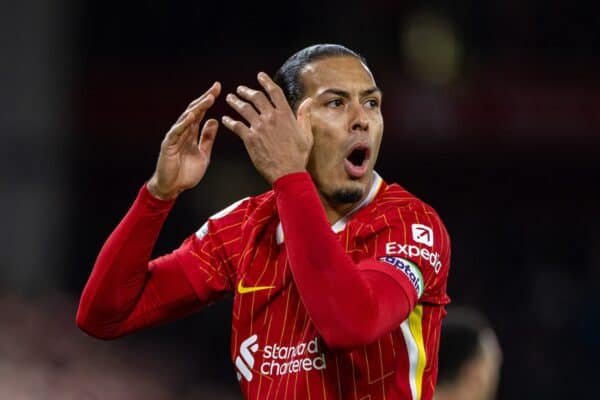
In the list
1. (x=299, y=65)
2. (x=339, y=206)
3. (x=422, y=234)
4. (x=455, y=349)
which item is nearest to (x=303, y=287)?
(x=422, y=234)

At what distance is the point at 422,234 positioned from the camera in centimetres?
235

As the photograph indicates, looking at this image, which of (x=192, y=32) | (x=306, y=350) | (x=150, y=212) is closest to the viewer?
(x=306, y=350)

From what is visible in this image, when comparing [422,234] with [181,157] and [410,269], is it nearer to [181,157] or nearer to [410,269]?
[410,269]

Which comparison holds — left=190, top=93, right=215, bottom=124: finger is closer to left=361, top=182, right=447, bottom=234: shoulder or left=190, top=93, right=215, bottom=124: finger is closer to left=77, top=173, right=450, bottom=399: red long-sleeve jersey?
left=77, top=173, right=450, bottom=399: red long-sleeve jersey

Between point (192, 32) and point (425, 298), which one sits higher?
point (425, 298)

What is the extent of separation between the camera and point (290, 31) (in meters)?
6.58

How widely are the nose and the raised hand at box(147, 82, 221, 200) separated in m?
0.32

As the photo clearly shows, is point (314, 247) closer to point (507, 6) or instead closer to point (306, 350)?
point (306, 350)

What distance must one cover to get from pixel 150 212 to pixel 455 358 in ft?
3.93

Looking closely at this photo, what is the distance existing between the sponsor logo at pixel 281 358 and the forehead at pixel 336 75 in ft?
1.99

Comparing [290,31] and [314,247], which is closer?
[314,247]

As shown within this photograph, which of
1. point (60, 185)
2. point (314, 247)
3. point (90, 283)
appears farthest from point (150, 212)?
point (60, 185)

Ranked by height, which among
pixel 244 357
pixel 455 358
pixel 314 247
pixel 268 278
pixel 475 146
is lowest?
pixel 475 146

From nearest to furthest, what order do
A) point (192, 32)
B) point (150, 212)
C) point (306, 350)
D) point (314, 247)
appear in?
point (314, 247) < point (306, 350) < point (150, 212) < point (192, 32)
